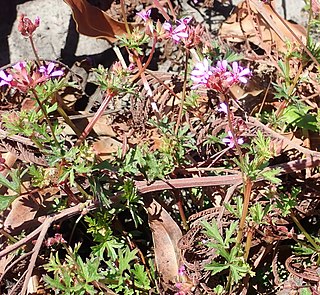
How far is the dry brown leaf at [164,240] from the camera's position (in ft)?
7.61

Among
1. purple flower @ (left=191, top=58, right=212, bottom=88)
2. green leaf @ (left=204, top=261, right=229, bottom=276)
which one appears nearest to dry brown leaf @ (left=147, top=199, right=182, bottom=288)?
green leaf @ (left=204, top=261, right=229, bottom=276)

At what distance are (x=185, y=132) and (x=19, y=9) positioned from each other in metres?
1.23

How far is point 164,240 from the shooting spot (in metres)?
2.35

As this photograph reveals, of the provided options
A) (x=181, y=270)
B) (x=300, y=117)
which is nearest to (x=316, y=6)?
(x=300, y=117)

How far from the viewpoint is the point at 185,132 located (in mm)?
2367

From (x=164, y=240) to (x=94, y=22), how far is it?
1022 millimetres

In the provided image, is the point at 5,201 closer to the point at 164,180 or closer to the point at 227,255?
the point at 164,180

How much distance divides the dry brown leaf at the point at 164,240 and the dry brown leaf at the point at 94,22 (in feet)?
2.76

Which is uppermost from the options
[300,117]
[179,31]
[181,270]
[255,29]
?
[179,31]

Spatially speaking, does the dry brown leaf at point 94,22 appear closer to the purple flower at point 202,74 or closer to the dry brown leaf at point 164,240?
the dry brown leaf at point 164,240

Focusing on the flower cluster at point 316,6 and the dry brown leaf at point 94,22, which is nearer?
the flower cluster at point 316,6

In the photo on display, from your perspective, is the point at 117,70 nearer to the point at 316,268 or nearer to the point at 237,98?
the point at 237,98

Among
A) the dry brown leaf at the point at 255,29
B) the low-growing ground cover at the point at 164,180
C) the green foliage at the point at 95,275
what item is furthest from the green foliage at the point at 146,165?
the dry brown leaf at the point at 255,29

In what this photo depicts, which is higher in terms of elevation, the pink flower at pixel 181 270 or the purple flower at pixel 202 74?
the purple flower at pixel 202 74
